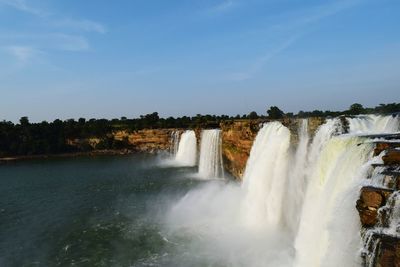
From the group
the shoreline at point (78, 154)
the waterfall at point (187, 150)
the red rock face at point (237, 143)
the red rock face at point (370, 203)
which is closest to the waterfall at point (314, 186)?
the red rock face at point (370, 203)

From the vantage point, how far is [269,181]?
21922 mm

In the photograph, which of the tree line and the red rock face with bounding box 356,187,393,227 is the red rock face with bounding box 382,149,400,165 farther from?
the tree line

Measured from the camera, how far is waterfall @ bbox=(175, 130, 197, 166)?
158ft

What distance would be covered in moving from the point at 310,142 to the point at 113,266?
1079 centimetres

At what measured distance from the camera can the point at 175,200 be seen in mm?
27781

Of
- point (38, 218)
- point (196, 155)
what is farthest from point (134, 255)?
point (196, 155)

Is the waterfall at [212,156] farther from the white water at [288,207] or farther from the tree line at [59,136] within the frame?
the tree line at [59,136]

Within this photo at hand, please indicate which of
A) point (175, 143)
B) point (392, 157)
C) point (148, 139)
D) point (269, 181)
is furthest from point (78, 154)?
point (392, 157)

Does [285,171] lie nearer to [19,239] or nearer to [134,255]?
[134,255]

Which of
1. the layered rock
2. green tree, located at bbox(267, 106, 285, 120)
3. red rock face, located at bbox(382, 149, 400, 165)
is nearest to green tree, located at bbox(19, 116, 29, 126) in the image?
the layered rock

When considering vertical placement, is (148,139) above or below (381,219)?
below

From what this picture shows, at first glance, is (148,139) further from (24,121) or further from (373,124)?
(373,124)

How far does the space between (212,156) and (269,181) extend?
620 inches

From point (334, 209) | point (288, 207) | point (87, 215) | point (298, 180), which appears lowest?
point (87, 215)
